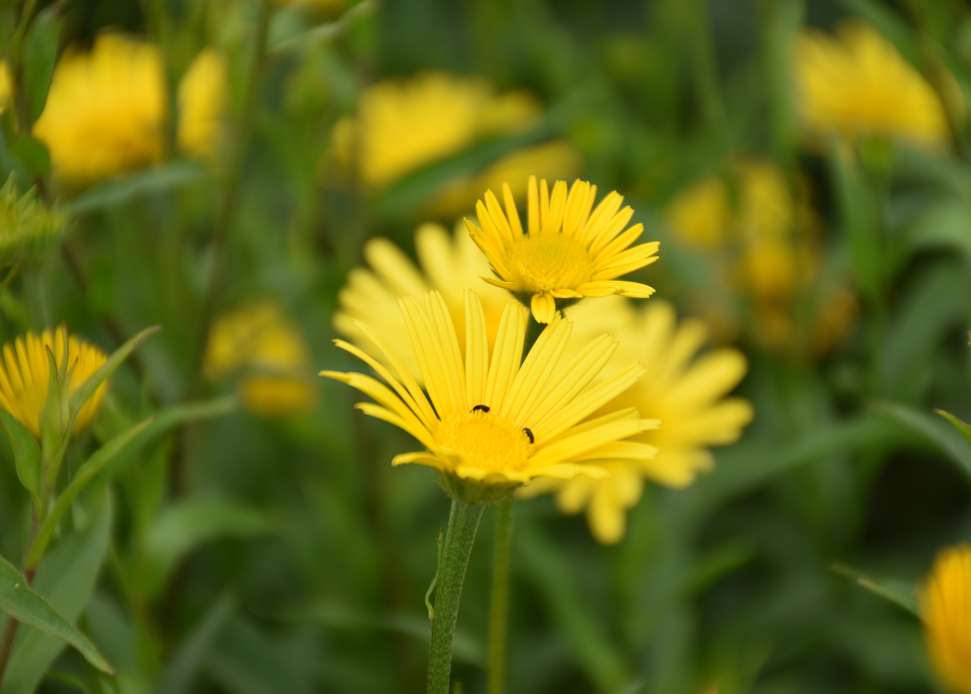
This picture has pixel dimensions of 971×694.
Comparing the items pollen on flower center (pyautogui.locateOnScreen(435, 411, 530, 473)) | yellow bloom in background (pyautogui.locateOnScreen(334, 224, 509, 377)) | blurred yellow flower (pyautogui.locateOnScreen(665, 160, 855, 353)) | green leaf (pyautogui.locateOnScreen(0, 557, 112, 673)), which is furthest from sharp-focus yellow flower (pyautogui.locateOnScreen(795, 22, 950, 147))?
green leaf (pyautogui.locateOnScreen(0, 557, 112, 673))

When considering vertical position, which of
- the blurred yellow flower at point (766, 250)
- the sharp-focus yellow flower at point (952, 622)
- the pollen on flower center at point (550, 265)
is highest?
the blurred yellow flower at point (766, 250)

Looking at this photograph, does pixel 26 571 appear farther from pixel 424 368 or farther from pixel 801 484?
pixel 801 484

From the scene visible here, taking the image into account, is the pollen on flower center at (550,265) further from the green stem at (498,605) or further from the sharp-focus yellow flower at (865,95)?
the sharp-focus yellow flower at (865,95)

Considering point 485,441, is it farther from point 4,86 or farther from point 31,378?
point 4,86

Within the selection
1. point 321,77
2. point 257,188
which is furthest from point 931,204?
point 257,188

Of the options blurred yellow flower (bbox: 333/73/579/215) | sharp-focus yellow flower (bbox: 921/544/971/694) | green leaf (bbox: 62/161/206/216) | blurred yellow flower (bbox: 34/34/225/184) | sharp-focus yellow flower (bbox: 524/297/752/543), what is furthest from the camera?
blurred yellow flower (bbox: 333/73/579/215)

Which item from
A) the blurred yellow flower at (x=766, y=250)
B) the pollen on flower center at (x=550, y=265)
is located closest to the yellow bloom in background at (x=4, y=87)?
the pollen on flower center at (x=550, y=265)

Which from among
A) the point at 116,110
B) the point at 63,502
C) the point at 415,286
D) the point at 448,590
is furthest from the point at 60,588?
the point at 116,110

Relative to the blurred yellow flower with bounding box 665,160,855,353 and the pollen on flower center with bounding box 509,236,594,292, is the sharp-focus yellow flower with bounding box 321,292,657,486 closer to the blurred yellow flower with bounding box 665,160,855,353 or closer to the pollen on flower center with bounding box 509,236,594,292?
the pollen on flower center with bounding box 509,236,594,292
